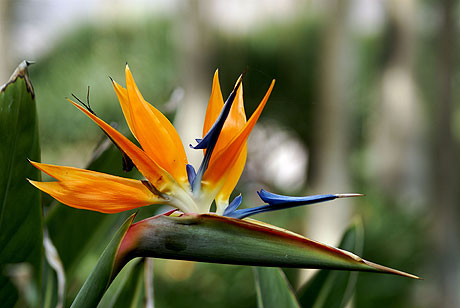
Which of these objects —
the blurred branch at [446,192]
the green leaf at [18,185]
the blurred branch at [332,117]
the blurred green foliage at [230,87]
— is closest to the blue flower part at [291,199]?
the green leaf at [18,185]

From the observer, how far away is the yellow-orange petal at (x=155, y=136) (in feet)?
0.87

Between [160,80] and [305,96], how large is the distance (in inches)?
59.9

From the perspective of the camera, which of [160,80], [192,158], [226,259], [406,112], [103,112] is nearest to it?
[226,259]

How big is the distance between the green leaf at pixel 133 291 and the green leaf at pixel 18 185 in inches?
2.5

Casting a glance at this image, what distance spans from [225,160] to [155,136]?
38 millimetres

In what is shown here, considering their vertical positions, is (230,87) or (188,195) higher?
(230,87)

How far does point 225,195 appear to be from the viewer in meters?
0.28

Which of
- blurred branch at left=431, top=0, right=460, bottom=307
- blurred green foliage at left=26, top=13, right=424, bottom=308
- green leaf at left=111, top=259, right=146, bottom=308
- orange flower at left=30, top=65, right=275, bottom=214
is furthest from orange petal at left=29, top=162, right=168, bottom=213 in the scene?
blurred branch at left=431, top=0, right=460, bottom=307

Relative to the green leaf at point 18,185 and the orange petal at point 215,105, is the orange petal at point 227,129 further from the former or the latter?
the green leaf at point 18,185

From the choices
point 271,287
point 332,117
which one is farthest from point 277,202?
point 332,117

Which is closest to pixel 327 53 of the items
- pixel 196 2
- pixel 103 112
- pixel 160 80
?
pixel 196 2

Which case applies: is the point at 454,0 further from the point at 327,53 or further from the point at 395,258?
the point at 395,258

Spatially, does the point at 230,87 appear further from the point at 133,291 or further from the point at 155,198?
the point at 155,198

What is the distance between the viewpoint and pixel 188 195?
0.27 metres
